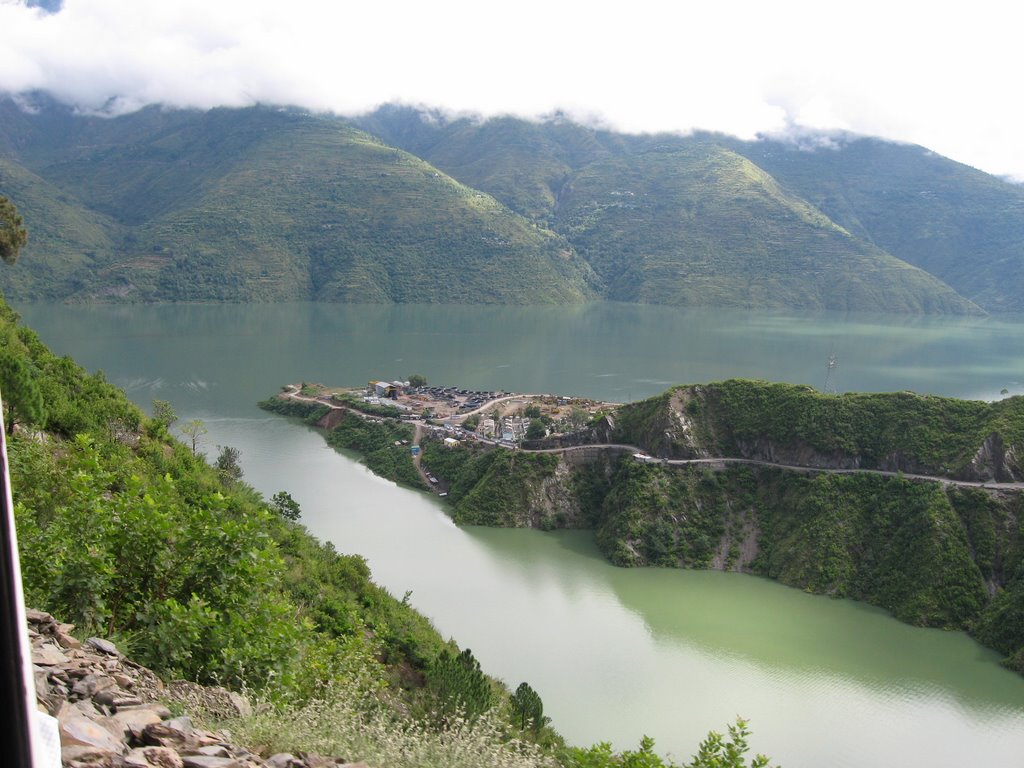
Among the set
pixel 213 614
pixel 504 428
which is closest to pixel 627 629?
pixel 213 614

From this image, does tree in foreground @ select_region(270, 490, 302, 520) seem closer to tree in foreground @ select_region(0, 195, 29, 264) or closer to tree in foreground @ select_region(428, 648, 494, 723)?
tree in foreground @ select_region(0, 195, 29, 264)

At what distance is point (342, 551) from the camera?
27328 millimetres

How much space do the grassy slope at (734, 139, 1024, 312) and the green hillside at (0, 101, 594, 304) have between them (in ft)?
239

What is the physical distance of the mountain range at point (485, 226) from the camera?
4493 inches

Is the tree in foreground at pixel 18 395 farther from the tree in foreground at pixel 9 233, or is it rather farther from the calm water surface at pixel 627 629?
the calm water surface at pixel 627 629

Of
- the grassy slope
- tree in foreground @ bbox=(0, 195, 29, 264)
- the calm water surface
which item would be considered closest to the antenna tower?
the calm water surface

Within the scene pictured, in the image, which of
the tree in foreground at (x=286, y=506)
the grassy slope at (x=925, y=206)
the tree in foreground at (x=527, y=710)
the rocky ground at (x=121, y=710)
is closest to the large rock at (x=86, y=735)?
the rocky ground at (x=121, y=710)

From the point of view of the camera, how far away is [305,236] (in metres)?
120

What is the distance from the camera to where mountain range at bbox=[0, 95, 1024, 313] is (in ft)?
374

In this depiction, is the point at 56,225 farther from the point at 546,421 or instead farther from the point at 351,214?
the point at 546,421

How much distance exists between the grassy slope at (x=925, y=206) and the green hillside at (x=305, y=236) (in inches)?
2872

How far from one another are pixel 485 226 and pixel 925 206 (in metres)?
101

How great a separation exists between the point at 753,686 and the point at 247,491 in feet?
44.8

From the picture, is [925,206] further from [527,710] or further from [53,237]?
[527,710]
